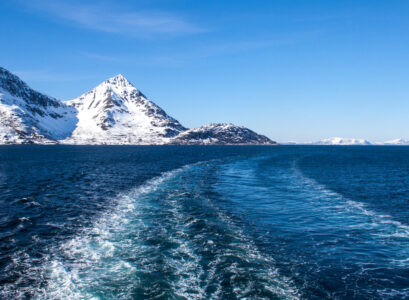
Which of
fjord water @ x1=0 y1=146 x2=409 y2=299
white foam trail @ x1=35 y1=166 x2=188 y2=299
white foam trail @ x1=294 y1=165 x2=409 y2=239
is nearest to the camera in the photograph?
white foam trail @ x1=35 y1=166 x2=188 y2=299

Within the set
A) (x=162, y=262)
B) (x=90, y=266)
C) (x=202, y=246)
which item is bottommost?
(x=90, y=266)

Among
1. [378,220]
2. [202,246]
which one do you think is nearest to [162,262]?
[202,246]

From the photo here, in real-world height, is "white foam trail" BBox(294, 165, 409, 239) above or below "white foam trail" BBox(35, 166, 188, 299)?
above

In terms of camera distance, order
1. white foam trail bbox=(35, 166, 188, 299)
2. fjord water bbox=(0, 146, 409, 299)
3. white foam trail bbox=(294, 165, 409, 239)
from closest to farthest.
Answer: white foam trail bbox=(35, 166, 188, 299), fjord water bbox=(0, 146, 409, 299), white foam trail bbox=(294, 165, 409, 239)

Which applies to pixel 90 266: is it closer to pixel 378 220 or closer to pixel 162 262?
pixel 162 262

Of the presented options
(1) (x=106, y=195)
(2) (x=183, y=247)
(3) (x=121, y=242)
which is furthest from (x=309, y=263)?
(1) (x=106, y=195)

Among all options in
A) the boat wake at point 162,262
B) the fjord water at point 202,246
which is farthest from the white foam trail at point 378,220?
the boat wake at point 162,262

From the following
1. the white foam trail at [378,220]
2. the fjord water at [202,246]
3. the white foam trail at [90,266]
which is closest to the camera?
the white foam trail at [90,266]

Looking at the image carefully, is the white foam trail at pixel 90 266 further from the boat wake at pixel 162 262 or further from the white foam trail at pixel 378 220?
the white foam trail at pixel 378 220

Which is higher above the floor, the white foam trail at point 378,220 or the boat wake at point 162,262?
the white foam trail at point 378,220

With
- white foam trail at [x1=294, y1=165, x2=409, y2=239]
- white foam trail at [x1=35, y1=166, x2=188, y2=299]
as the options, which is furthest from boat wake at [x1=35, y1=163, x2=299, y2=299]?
white foam trail at [x1=294, y1=165, x2=409, y2=239]

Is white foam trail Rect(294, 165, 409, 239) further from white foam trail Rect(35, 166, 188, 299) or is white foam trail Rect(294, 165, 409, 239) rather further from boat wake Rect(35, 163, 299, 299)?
white foam trail Rect(35, 166, 188, 299)

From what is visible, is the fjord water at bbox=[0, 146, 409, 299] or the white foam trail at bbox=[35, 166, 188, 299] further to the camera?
the fjord water at bbox=[0, 146, 409, 299]

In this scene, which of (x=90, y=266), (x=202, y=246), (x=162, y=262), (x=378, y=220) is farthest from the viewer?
(x=378, y=220)
